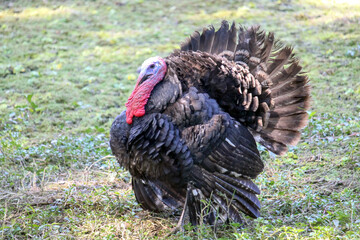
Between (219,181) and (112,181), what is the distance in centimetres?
149

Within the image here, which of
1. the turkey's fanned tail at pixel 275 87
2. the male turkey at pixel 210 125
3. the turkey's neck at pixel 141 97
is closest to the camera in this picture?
the male turkey at pixel 210 125

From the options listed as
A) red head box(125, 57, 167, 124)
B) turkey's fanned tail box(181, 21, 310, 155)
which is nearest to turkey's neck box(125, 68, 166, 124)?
red head box(125, 57, 167, 124)

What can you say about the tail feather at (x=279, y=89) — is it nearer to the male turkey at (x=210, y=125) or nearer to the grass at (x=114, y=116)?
the male turkey at (x=210, y=125)

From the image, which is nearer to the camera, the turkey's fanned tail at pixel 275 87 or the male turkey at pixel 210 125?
the male turkey at pixel 210 125

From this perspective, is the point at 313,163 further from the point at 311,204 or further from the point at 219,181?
the point at 219,181

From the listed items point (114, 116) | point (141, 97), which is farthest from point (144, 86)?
point (114, 116)

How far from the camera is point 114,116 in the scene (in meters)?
6.77

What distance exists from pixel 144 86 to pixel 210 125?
2.37ft

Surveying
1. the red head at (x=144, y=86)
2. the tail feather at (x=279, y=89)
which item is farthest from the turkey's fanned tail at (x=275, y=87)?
the red head at (x=144, y=86)

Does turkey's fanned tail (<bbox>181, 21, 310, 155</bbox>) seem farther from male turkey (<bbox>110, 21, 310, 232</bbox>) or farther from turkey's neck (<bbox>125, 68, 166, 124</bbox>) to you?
turkey's neck (<bbox>125, 68, 166, 124</bbox>)

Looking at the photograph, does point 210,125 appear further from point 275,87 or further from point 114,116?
point 114,116

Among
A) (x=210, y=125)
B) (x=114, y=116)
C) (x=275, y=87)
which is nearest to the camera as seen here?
(x=210, y=125)

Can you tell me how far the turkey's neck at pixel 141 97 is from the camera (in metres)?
4.15

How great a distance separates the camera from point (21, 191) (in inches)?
180
